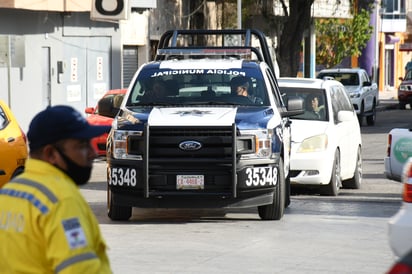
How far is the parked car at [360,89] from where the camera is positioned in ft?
135

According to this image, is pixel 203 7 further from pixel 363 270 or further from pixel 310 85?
pixel 363 270

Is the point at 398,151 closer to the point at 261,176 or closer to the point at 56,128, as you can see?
the point at 261,176

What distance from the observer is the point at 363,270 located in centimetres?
1121

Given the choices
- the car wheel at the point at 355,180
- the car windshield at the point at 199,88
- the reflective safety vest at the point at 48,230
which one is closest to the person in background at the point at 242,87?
the car windshield at the point at 199,88

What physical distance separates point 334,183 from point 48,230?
14109 millimetres

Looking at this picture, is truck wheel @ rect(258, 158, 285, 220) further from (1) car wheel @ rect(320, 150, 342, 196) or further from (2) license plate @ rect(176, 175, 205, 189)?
(1) car wheel @ rect(320, 150, 342, 196)

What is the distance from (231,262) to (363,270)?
47.3 inches

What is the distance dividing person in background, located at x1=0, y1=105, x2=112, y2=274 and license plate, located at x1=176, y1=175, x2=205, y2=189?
30.8 ft

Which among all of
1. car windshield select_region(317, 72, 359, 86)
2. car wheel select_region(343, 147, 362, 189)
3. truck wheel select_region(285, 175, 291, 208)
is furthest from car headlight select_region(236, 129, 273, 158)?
car windshield select_region(317, 72, 359, 86)

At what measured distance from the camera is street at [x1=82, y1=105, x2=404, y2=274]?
11.5 metres

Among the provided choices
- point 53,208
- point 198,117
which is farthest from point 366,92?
point 53,208

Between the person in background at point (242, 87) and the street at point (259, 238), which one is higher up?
the person in background at point (242, 87)

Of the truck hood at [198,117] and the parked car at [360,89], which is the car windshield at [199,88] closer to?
the truck hood at [198,117]

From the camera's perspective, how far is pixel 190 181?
1431cm
